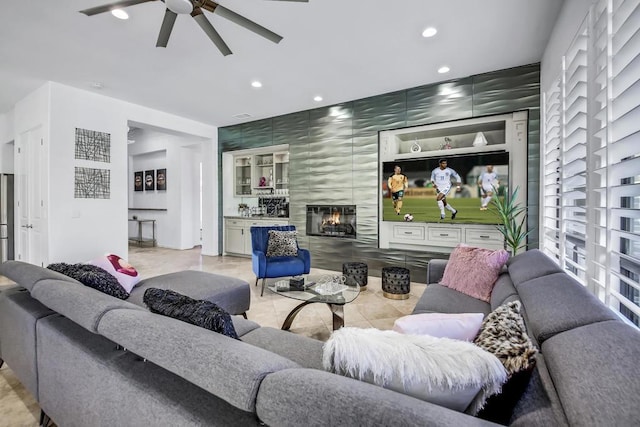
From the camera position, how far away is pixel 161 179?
7812 mm

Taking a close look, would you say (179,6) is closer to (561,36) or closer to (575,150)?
(575,150)

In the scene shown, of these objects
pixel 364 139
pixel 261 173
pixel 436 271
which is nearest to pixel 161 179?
pixel 261 173

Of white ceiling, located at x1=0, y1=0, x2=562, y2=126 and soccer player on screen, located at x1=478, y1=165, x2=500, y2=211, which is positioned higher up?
white ceiling, located at x1=0, y1=0, x2=562, y2=126

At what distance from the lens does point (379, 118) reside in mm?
4645

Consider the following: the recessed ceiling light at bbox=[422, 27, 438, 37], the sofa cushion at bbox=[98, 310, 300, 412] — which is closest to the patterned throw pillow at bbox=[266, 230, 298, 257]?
the recessed ceiling light at bbox=[422, 27, 438, 37]

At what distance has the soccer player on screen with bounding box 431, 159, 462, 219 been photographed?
4078 mm

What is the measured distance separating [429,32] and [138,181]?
8409 millimetres

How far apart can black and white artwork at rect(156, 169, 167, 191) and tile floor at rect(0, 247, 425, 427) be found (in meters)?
2.12

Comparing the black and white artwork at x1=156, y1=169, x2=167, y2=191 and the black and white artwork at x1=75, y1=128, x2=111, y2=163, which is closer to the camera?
the black and white artwork at x1=75, y1=128, x2=111, y2=163

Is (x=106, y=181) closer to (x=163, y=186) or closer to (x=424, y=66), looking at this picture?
(x=163, y=186)

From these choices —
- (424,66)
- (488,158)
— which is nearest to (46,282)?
(424,66)

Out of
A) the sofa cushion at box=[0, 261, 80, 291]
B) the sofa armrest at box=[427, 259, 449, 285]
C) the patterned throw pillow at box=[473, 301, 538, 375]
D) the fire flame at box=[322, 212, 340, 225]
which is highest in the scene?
the fire flame at box=[322, 212, 340, 225]

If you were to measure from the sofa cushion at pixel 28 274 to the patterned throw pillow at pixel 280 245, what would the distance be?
243cm

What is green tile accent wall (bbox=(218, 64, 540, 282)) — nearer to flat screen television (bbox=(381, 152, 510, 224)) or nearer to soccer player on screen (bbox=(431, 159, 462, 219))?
flat screen television (bbox=(381, 152, 510, 224))
